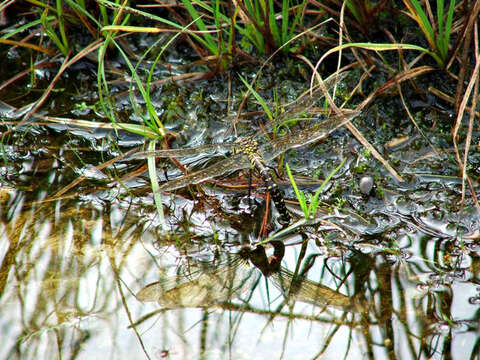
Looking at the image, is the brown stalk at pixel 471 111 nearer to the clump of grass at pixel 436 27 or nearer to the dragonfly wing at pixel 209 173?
the clump of grass at pixel 436 27

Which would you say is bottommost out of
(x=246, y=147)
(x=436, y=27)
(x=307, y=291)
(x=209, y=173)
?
(x=307, y=291)

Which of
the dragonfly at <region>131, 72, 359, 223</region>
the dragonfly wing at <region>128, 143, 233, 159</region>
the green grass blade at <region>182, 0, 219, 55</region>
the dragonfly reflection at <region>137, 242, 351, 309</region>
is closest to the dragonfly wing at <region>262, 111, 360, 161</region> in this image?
the dragonfly at <region>131, 72, 359, 223</region>

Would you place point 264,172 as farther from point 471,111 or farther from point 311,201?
point 471,111

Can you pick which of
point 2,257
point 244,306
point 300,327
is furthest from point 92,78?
point 300,327

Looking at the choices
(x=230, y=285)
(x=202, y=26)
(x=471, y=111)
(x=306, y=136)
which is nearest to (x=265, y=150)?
(x=306, y=136)

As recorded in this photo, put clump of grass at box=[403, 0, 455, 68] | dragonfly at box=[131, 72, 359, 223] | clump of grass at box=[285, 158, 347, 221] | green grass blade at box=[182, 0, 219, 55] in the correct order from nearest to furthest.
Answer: clump of grass at box=[285, 158, 347, 221] < dragonfly at box=[131, 72, 359, 223] < clump of grass at box=[403, 0, 455, 68] < green grass blade at box=[182, 0, 219, 55]

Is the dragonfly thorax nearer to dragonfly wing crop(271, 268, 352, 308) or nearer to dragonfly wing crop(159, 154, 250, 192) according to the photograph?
dragonfly wing crop(159, 154, 250, 192)

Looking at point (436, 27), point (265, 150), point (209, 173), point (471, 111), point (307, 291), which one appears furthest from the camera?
point (436, 27)
